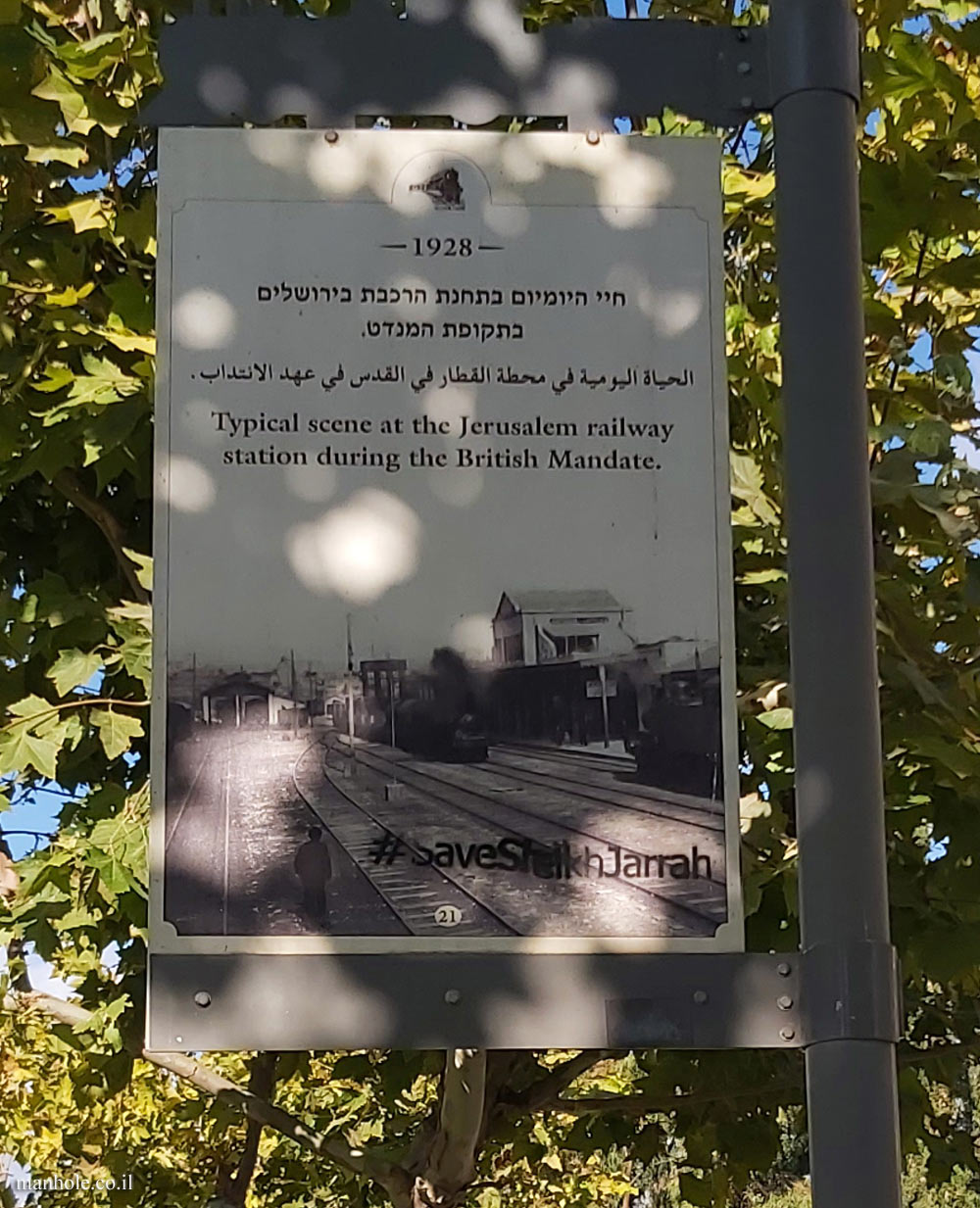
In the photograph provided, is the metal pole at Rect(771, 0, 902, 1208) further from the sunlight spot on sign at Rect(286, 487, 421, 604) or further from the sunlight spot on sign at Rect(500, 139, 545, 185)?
the sunlight spot on sign at Rect(286, 487, 421, 604)

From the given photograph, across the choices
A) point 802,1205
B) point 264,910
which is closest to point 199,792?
point 264,910

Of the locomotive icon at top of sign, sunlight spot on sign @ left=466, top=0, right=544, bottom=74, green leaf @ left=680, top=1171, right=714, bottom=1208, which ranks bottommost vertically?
green leaf @ left=680, top=1171, right=714, bottom=1208

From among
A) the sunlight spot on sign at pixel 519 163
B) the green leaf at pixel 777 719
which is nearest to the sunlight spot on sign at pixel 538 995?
the sunlight spot on sign at pixel 519 163

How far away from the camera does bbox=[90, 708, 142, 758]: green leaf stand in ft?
12.6

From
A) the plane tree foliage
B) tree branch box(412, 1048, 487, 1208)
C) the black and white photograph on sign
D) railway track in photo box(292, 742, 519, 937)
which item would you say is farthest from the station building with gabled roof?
tree branch box(412, 1048, 487, 1208)

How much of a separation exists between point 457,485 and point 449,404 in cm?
10

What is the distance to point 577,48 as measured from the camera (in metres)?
2.21

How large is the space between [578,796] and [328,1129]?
4.76 metres

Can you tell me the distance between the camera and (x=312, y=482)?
2016 mm

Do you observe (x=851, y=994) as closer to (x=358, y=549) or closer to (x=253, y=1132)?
(x=358, y=549)

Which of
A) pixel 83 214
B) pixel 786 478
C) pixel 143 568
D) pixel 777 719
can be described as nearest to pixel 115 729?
pixel 143 568

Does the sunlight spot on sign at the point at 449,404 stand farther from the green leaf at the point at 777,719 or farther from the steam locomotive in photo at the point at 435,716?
the green leaf at the point at 777,719

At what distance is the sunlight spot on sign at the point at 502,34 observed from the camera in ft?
7.20

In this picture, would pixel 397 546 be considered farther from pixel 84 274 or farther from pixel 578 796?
pixel 84 274
